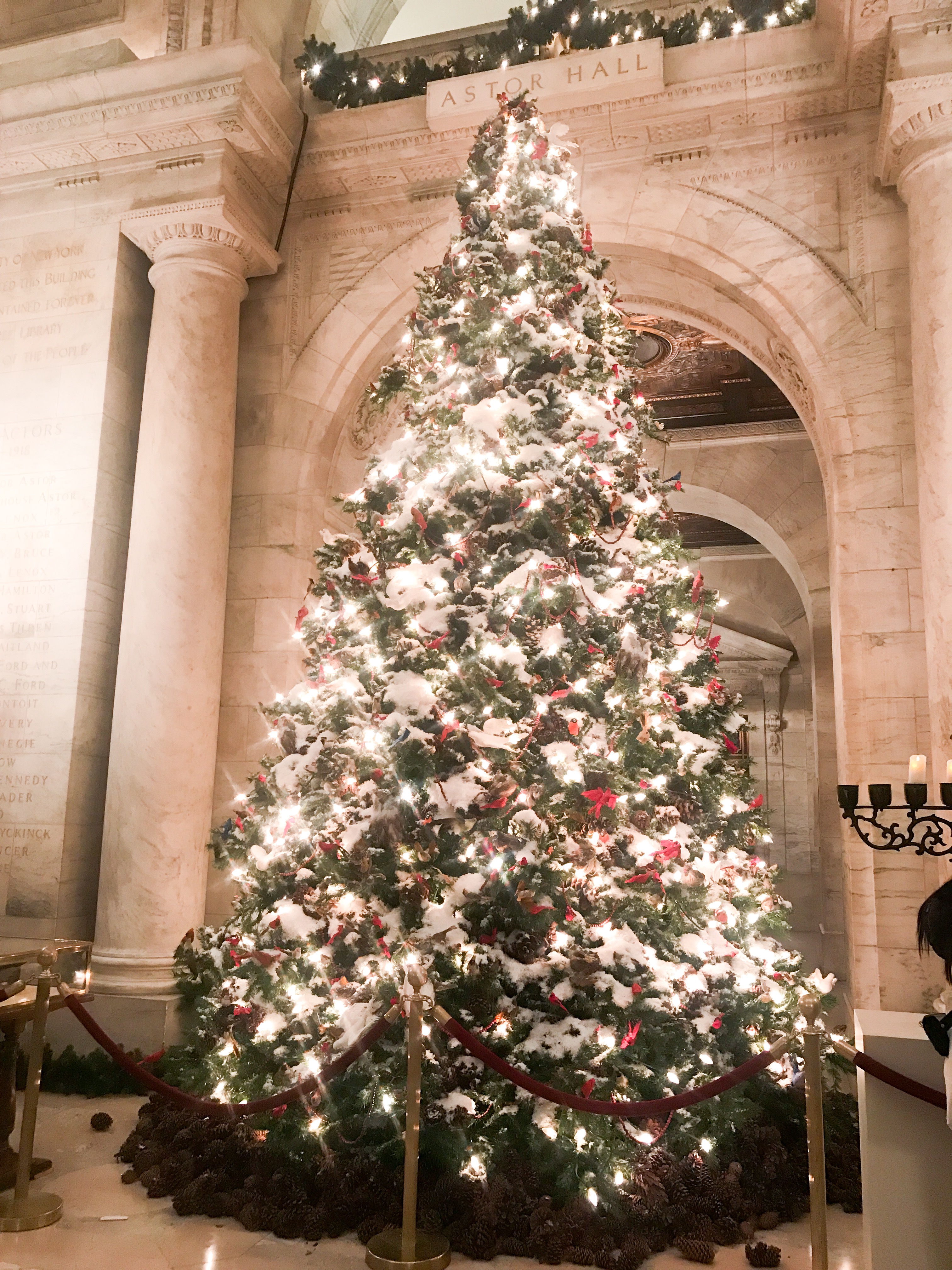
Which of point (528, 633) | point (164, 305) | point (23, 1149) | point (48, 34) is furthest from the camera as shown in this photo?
point (48, 34)

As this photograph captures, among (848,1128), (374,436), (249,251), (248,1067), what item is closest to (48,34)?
(249,251)

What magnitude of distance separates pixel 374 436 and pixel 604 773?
5.01 metres

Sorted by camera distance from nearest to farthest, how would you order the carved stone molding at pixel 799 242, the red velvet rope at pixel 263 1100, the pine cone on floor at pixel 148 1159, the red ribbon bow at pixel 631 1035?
the red velvet rope at pixel 263 1100 < the red ribbon bow at pixel 631 1035 < the pine cone on floor at pixel 148 1159 < the carved stone molding at pixel 799 242

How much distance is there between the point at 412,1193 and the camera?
3.37 m

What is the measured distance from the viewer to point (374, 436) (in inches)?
327

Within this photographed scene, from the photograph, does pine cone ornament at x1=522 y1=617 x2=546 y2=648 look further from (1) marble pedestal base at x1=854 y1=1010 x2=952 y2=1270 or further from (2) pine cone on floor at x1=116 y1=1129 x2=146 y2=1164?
(2) pine cone on floor at x1=116 y1=1129 x2=146 y2=1164

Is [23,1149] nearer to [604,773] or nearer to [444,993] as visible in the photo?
[444,993]

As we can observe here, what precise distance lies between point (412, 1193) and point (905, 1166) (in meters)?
1.66

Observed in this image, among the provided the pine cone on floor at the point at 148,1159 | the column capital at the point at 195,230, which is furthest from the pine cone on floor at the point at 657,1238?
the column capital at the point at 195,230

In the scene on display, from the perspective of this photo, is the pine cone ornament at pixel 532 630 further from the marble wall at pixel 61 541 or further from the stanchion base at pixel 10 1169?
the marble wall at pixel 61 541

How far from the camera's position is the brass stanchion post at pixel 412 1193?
10.9 ft

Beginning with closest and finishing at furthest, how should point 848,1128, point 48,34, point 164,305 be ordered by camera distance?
point 848,1128
point 164,305
point 48,34

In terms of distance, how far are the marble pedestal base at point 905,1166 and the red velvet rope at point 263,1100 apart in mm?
1623

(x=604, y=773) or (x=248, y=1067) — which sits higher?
(x=604, y=773)
